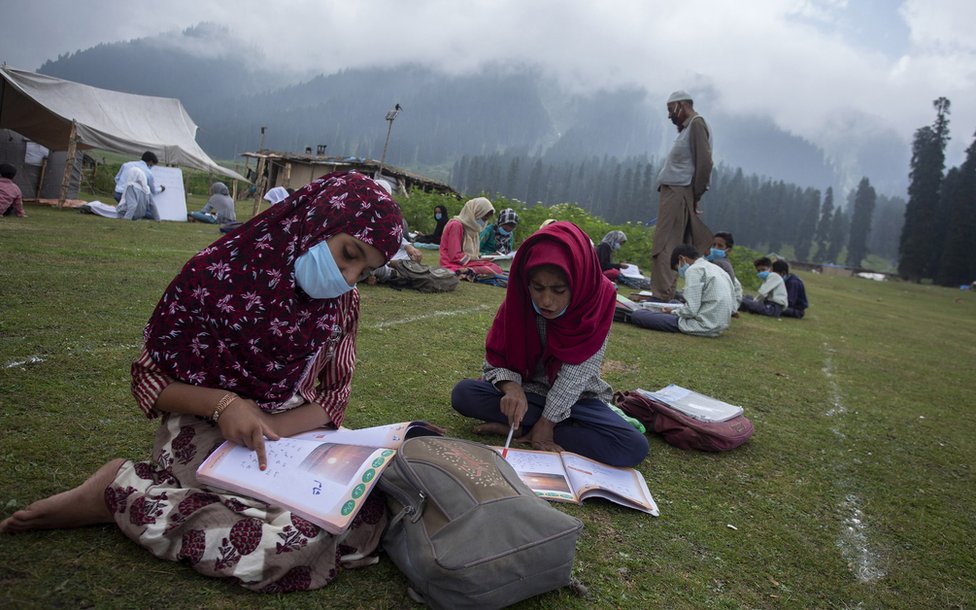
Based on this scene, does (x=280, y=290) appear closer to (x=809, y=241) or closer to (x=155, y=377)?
(x=155, y=377)

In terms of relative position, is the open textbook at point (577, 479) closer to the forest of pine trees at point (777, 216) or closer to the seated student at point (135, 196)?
the seated student at point (135, 196)

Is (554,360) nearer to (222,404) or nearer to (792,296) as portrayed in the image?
(222,404)

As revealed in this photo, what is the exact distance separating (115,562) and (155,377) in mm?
540

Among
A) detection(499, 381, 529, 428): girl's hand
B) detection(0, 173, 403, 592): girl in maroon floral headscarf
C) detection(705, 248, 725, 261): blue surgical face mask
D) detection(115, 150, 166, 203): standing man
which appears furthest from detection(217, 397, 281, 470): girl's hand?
detection(115, 150, 166, 203): standing man

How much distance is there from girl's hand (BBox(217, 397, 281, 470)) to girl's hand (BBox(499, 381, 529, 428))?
125 centimetres

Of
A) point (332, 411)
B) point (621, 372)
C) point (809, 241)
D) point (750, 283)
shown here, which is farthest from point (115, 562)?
point (809, 241)

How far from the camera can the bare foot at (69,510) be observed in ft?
5.10

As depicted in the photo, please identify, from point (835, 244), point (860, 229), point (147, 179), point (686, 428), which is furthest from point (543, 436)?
point (835, 244)

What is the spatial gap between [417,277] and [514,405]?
194 inches

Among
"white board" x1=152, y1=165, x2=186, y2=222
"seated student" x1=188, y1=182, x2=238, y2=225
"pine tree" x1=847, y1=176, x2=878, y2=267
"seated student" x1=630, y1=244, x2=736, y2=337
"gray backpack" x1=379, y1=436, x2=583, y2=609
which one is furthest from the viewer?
"pine tree" x1=847, y1=176, x2=878, y2=267

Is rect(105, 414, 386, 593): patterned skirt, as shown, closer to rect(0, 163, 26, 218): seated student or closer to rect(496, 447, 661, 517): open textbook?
rect(496, 447, 661, 517): open textbook

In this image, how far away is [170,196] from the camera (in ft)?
43.7

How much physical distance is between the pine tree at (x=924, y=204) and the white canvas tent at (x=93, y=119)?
46.3m

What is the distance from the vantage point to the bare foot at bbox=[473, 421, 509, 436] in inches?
118
